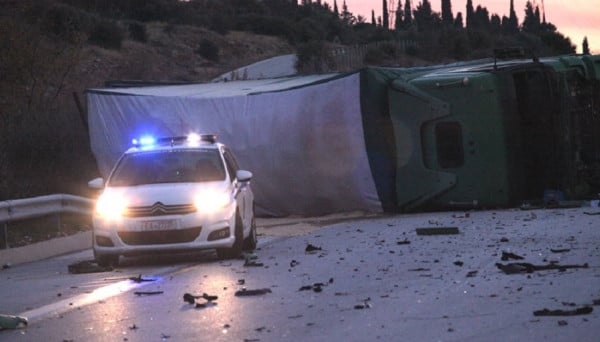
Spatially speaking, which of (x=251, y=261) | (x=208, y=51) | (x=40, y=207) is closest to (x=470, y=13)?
(x=208, y=51)

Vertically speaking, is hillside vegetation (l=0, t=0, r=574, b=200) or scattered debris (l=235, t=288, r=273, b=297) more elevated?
hillside vegetation (l=0, t=0, r=574, b=200)

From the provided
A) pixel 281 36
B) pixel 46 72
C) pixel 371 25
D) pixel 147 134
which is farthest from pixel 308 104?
pixel 371 25

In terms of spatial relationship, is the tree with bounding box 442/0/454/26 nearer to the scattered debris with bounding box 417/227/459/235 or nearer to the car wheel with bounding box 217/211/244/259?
the scattered debris with bounding box 417/227/459/235

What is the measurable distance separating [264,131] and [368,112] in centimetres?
257

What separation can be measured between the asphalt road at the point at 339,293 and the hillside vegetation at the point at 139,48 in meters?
9.07

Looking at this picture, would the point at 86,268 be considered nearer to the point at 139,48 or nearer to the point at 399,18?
the point at 139,48

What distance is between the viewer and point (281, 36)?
311 feet

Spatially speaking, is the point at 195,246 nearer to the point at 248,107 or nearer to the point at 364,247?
the point at 364,247

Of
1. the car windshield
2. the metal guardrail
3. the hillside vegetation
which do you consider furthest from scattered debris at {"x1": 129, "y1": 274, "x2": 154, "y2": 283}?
the hillside vegetation

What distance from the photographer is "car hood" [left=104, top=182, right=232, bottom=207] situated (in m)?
15.2

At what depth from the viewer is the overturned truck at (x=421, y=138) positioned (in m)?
23.8

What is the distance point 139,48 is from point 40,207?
5586 cm

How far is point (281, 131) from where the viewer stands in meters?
25.2

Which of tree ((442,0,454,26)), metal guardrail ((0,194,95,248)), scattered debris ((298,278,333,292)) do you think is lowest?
scattered debris ((298,278,333,292))
